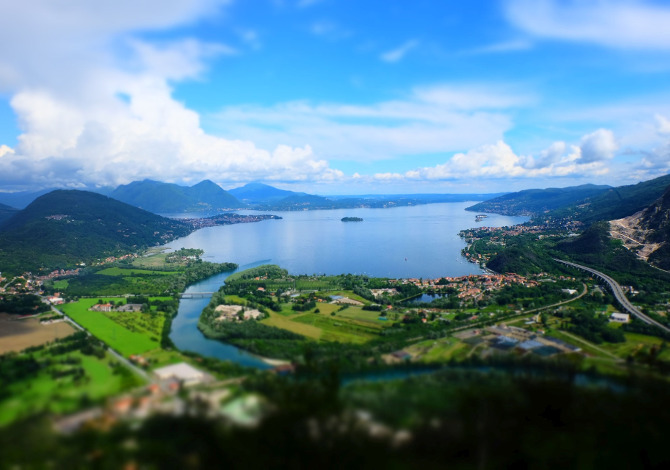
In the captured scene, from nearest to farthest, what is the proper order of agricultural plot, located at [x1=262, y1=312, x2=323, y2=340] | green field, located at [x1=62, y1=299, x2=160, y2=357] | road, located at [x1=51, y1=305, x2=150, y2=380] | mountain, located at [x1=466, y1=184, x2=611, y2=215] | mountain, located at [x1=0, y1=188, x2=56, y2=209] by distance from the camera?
1. road, located at [x1=51, y1=305, x2=150, y2=380]
2. green field, located at [x1=62, y1=299, x2=160, y2=357]
3. agricultural plot, located at [x1=262, y1=312, x2=323, y2=340]
4. mountain, located at [x1=466, y1=184, x2=611, y2=215]
5. mountain, located at [x1=0, y1=188, x2=56, y2=209]

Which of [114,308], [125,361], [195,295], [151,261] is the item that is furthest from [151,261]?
[125,361]

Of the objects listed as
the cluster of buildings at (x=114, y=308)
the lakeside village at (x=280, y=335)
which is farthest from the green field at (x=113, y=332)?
the cluster of buildings at (x=114, y=308)

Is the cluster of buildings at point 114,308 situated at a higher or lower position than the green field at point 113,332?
higher

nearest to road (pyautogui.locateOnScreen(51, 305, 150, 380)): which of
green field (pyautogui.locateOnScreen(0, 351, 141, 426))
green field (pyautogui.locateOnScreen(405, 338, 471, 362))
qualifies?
green field (pyautogui.locateOnScreen(0, 351, 141, 426))

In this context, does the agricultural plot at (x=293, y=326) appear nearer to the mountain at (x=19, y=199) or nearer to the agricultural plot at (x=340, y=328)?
the agricultural plot at (x=340, y=328)

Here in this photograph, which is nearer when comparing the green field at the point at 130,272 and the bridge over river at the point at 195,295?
the bridge over river at the point at 195,295

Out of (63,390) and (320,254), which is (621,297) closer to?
Result: (320,254)

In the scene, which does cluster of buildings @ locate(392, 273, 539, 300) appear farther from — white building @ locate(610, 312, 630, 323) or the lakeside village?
white building @ locate(610, 312, 630, 323)

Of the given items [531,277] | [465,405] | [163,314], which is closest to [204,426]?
[465,405]

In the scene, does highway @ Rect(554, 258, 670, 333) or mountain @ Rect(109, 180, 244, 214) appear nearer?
highway @ Rect(554, 258, 670, 333)
